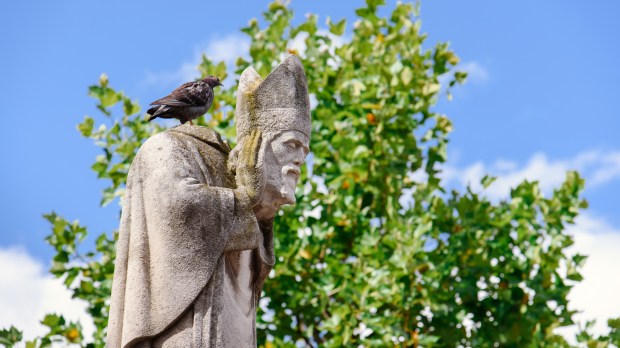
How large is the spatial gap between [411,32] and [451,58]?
622 millimetres

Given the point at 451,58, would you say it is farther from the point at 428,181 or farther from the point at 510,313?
the point at 510,313

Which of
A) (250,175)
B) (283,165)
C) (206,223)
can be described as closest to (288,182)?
(283,165)

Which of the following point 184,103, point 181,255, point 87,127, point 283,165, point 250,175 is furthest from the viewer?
point 87,127

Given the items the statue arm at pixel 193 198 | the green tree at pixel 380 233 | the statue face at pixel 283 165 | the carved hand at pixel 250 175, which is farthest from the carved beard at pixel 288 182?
the green tree at pixel 380 233

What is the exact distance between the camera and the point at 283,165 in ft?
18.9

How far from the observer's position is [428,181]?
40.3 feet

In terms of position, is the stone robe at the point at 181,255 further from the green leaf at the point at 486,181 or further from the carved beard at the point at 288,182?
the green leaf at the point at 486,181

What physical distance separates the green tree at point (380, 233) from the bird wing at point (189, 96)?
5024 millimetres

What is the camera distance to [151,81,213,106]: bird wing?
612 centimetres

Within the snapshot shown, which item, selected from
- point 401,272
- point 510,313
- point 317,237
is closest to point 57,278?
point 317,237

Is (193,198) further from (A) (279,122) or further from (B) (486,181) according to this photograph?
(B) (486,181)

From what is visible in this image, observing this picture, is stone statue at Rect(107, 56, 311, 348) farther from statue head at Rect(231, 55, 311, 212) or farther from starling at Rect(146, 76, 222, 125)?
starling at Rect(146, 76, 222, 125)

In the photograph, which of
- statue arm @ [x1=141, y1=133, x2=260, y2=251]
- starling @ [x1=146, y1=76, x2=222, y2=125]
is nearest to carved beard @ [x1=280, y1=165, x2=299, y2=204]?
statue arm @ [x1=141, y1=133, x2=260, y2=251]

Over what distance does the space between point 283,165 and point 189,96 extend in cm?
82
